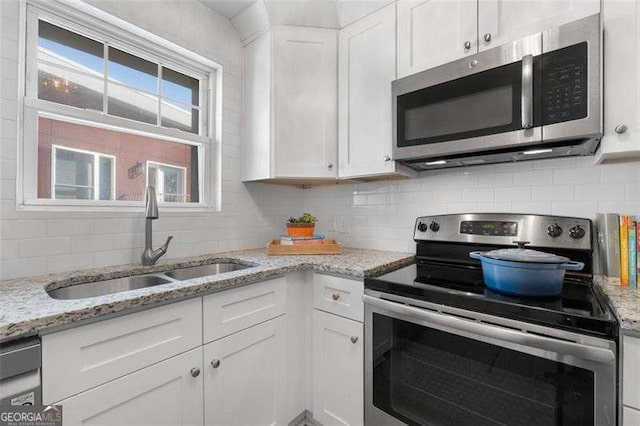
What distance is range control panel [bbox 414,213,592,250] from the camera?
1.41m

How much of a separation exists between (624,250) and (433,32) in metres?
1.33

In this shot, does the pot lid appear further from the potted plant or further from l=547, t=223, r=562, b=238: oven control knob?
the potted plant

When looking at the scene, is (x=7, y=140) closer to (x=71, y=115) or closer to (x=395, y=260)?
(x=71, y=115)

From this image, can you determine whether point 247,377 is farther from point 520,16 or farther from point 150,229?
Answer: point 520,16

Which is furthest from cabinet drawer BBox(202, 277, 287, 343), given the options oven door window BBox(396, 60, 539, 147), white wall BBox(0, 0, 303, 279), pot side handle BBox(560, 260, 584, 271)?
pot side handle BBox(560, 260, 584, 271)

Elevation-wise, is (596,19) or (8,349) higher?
A: (596,19)

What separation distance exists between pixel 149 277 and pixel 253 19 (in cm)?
173

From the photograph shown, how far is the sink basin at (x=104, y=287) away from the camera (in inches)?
50.8

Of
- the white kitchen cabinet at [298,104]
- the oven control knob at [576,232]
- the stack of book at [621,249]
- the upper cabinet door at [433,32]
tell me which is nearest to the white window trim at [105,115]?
the white kitchen cabinet at [298,104]

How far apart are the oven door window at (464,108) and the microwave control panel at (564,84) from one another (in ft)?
0.16

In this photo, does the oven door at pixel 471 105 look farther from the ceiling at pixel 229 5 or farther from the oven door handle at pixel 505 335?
the ceiling at pixel 229 5

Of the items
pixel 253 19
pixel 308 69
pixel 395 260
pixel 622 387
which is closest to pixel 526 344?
pixel 622 387

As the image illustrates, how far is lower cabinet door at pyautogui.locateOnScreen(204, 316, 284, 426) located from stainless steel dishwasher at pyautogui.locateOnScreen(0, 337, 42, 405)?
518 millimetres

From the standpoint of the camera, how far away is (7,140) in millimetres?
1283
